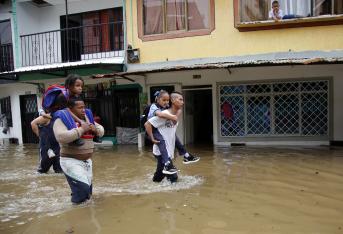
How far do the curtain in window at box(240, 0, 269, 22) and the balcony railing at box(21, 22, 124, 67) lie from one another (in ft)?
15.3

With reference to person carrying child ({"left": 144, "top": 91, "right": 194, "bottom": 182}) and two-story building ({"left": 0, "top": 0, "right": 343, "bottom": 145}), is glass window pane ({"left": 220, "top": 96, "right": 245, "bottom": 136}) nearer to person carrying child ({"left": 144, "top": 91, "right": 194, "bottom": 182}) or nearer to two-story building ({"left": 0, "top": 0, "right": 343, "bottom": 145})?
two-story building ({"left": 0, "top": 0, "right": 343, "bottom": 145})

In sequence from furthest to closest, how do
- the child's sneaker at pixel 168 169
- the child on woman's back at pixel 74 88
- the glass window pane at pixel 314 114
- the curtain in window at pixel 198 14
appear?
1. the curtain in window at pixel 198 14
2. the glass window pane at pixel 314 114
3. the child's sneaker at pixel 168 169
4. the child on woman's back at pixel 74 88

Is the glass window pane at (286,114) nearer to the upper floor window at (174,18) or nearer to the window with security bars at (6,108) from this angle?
the upper floor window at (174,18)

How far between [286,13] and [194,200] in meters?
7.31

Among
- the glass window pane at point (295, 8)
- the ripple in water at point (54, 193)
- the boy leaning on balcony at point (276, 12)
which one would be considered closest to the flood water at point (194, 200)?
the ripple in water at point (54, 193)

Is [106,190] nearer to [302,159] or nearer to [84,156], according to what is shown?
[84,156]

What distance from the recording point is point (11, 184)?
6.87 metres

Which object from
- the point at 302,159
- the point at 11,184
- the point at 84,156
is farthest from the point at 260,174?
the point at 11,184

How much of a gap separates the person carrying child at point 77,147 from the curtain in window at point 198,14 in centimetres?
743

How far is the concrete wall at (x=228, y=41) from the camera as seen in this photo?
1012cm

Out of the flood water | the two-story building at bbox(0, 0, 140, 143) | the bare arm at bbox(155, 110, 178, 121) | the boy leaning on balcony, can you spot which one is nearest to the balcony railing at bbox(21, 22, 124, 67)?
the two-story building at bbox(0, 0, 140, 143)

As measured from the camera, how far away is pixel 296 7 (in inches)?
407

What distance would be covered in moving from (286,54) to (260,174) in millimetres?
4824

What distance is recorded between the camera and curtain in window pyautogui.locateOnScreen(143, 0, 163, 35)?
38.6 feet
